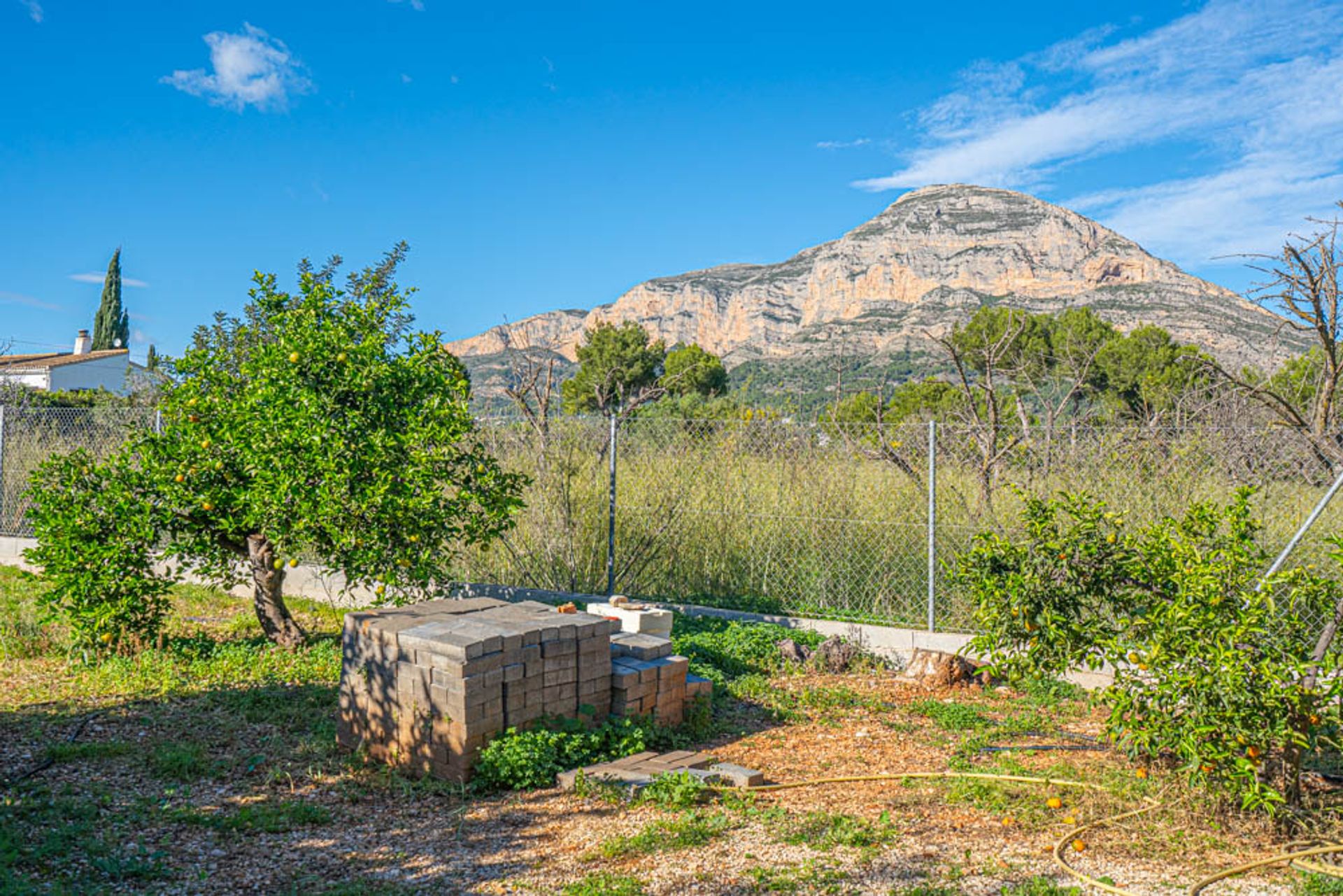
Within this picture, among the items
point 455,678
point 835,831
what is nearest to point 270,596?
point 455,678

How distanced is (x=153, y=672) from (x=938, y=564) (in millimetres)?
6304

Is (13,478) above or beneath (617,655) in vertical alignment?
above

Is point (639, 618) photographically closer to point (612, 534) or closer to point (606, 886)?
point (612, 534)

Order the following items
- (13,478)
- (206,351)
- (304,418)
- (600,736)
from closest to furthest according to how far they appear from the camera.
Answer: (600,736), (304,418), (206,351), (13,478)

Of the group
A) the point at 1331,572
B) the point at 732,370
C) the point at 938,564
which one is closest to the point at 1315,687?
the point at 1331,572

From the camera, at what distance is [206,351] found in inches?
296

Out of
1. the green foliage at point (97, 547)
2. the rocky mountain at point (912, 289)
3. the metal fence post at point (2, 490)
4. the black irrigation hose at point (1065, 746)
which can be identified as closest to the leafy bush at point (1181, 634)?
the black irrigation hose at point (1065, 746)

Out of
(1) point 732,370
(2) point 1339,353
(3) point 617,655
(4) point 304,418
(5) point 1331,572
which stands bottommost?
(3) point 617,655

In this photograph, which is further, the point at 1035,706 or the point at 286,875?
the point at 1035,706

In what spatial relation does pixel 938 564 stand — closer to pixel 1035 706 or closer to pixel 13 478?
pixel 1035 706

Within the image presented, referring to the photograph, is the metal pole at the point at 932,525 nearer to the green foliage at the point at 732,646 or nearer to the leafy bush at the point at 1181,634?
the green foliage at the point at 732,646

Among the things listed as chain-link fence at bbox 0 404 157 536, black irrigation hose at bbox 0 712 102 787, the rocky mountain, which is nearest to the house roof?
the rocky mountain

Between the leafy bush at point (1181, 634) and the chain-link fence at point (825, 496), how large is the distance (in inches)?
88.5

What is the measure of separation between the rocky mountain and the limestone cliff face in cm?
12
